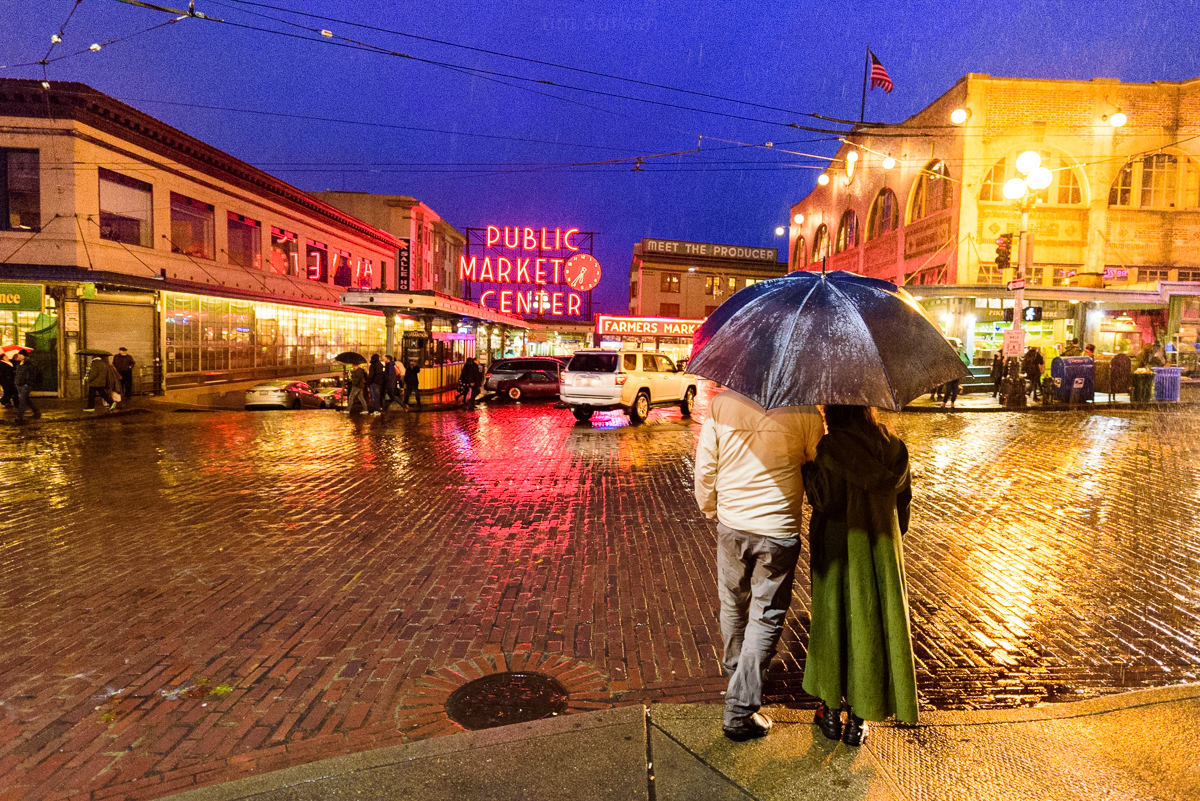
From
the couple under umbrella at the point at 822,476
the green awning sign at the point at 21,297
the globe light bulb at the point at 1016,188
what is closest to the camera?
the couple under umbrella at the point at 822,476

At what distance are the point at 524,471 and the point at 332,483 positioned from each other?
2746 mm

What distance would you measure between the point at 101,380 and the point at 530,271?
93.5 ft

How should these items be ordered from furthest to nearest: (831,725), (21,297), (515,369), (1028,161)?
(515,369), (21,297), (1028,161), (831,725)

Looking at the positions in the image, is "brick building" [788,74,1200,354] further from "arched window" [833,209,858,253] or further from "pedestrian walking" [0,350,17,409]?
"pedestrian walking" [0,350,17,409]

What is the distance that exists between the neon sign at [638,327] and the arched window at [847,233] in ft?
31.9

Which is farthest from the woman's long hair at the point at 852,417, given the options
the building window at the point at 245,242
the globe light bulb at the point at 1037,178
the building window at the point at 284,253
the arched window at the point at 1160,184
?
the arched window at the point at 1160,184

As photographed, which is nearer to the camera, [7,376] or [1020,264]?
[7,376]

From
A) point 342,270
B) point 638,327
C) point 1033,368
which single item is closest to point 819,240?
point 638,327

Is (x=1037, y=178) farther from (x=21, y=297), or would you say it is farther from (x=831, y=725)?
(x=21, y=297)

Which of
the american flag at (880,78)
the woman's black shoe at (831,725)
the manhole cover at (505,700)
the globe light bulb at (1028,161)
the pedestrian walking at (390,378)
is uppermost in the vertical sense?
the american flag at (880,78)

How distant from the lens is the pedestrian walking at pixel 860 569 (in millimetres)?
2875

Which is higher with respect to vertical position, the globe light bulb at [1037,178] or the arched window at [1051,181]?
the arched window at [1051,181]

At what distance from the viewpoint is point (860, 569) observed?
2.93 m

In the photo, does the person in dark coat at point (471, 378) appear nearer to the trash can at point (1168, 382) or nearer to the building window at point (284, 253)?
the building window at point (284, 253)
